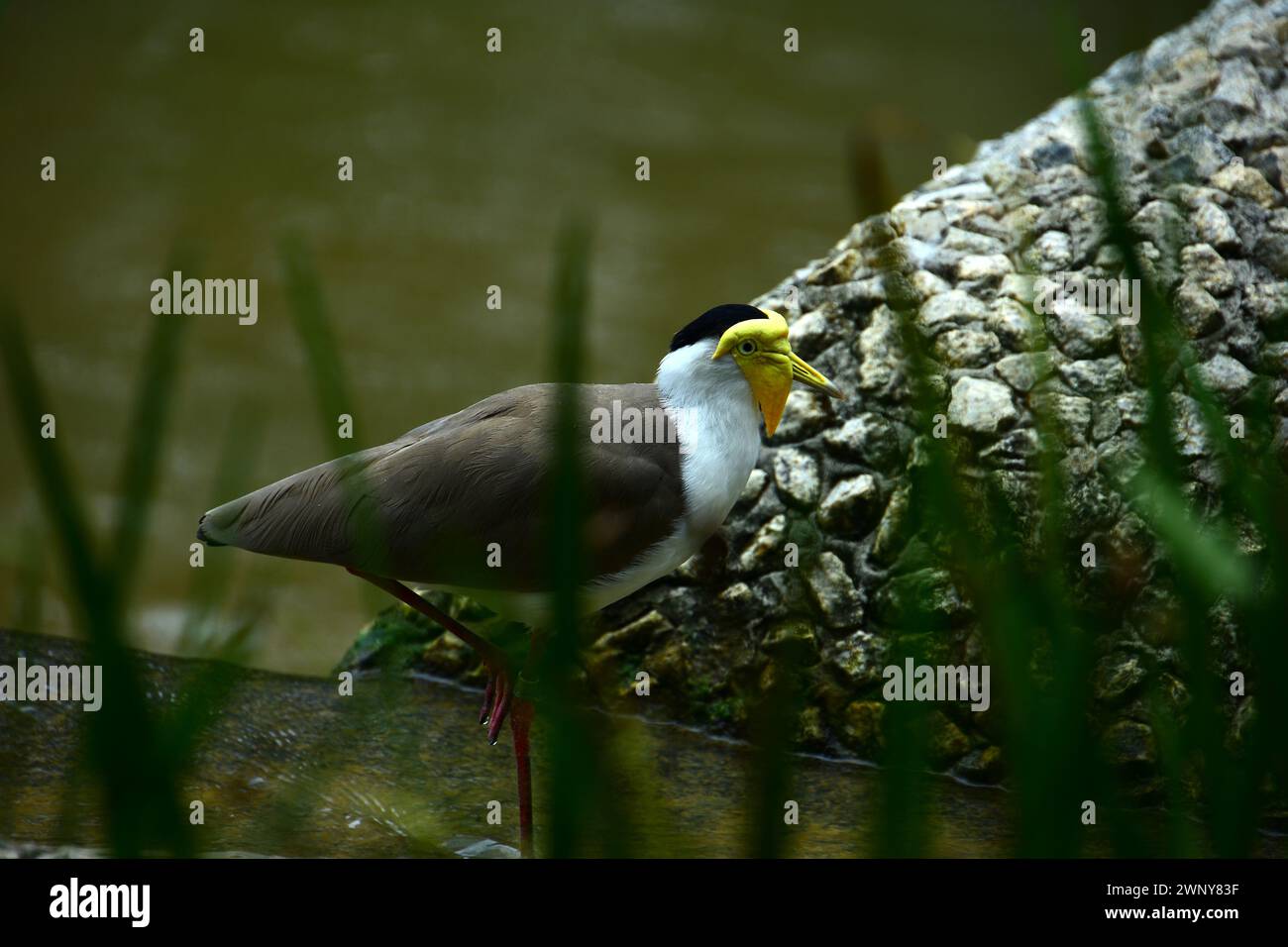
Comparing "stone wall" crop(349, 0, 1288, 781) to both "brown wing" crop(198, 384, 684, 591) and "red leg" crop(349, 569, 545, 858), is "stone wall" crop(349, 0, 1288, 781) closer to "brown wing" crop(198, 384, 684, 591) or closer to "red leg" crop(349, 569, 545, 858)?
"red leg" crop(349, 569, 545, 858)

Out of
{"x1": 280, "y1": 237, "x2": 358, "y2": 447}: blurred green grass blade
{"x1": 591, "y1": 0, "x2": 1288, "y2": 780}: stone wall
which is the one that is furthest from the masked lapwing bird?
{"x1": 280, "y1": 237, "x2": 358, "y2": 447}: blurred green grass blade

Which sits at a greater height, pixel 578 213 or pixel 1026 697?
pixel 578 213

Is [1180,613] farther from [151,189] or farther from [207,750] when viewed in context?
[151,189]

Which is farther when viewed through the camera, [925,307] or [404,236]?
[404,236]

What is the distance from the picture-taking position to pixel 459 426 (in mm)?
3244

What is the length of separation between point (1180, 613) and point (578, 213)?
0.40m

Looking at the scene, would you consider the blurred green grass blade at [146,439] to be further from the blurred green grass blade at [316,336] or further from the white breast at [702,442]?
the white breast at [702,442]

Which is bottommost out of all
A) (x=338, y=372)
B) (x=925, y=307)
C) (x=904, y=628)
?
(x=904, y=628)

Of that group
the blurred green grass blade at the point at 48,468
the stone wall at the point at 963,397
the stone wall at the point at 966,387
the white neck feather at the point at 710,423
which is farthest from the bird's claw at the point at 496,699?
the blurred green grass blade at the point at 48,468

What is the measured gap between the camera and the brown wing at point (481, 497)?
3.02 metres

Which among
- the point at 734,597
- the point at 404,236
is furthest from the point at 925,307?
the point at 404,236

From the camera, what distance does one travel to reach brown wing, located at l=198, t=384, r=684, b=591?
3016mm

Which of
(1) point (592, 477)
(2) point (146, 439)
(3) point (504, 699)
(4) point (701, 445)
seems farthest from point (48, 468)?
(3) point (504, 699)

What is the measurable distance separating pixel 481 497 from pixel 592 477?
0.27 metres
